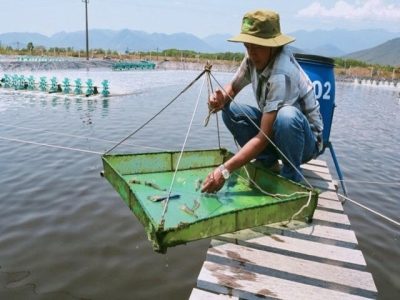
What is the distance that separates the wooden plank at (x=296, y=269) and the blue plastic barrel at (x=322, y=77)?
2005mm

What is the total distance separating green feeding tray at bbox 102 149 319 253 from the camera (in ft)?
7.25

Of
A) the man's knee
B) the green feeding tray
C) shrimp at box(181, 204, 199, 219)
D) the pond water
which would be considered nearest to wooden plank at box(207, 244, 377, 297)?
the green feeding tray

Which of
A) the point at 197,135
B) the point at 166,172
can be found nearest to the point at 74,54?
the point at 197,135

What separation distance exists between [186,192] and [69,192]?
190 centimetres

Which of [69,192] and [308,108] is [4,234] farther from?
[308,108]

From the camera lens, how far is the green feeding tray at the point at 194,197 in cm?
221

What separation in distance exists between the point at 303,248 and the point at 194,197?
108 cm

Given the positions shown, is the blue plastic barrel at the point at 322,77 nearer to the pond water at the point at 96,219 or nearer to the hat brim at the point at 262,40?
the pond water at the point at 96,219

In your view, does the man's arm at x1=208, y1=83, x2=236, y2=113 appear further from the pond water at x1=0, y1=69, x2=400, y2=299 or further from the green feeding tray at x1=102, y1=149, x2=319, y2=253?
the green feeding tray at x1=102, y1=149, x2=319, y2=253

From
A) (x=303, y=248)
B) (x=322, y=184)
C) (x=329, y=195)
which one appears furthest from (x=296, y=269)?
(x=322, y=184)

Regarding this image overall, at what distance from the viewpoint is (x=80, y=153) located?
597 cm

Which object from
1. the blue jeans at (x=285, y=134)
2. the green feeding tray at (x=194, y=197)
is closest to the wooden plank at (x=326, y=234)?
the green feeding tray at (x=194, y=197)

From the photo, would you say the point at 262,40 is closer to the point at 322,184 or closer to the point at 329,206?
the point at 329,206

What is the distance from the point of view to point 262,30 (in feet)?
8.62
